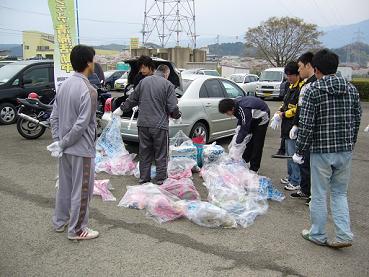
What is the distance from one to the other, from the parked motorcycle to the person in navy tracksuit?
4604 mm

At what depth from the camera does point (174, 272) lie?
130 inches

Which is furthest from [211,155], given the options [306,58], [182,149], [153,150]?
[306,58]

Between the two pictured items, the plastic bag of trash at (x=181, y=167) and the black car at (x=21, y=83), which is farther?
the black car at (x=21, y=83)

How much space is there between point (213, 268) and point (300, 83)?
297 cm

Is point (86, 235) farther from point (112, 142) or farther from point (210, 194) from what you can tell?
point (112, 142)

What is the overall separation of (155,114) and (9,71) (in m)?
7.11

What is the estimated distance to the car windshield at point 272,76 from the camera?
22.0m

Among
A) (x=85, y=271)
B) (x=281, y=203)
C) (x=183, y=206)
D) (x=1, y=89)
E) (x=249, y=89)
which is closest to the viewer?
(x=85, y=271)

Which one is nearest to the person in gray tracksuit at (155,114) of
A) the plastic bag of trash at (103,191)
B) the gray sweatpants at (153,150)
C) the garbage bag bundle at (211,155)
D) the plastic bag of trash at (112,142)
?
the gray sweatpants at (153,150)

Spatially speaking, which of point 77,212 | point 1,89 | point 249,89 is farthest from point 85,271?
point 249,89

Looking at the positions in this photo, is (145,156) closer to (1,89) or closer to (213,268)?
(213,268)

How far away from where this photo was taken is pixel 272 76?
22.4m

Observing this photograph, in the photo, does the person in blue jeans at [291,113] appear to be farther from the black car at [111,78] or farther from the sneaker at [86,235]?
the black car at [111,78]

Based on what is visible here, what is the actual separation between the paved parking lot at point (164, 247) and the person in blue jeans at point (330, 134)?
1.36ft
